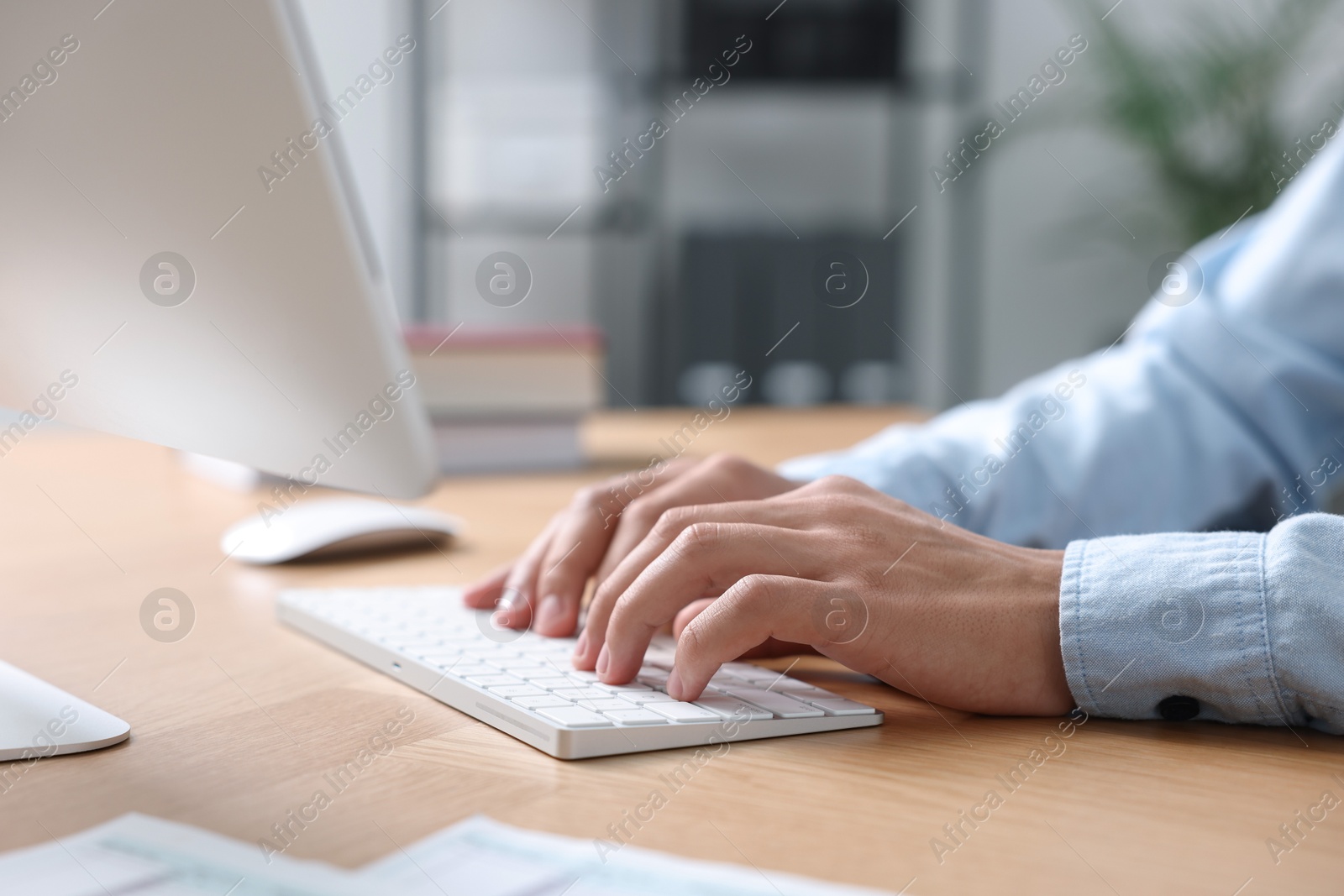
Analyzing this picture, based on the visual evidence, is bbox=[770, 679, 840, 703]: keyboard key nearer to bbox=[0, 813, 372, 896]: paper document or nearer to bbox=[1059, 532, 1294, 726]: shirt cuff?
bbox=[1059, 532, 1294, 726]: shirt cuff

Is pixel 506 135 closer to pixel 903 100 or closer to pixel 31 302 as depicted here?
pixel 903 100

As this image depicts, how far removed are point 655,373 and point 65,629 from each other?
2.04 m

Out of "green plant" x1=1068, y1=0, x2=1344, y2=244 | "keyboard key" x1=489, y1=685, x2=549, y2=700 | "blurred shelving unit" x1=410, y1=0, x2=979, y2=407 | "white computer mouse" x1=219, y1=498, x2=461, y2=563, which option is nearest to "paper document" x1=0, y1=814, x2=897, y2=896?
"keyboard key" x1=489, y1=685, x2=549, y2=700

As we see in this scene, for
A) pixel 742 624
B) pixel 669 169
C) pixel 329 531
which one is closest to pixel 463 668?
pixel 742 624

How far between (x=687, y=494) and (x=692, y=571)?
0.50 feet

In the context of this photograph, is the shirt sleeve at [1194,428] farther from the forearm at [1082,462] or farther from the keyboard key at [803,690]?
the keyboard key at [803,690]

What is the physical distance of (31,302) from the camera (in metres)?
0.48

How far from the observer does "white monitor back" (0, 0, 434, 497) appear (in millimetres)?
421

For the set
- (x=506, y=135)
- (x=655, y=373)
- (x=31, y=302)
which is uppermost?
(x=506, y=135)

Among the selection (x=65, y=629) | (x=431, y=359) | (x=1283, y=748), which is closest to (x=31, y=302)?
(x=65, y=629)

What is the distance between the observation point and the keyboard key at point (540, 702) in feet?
1.40

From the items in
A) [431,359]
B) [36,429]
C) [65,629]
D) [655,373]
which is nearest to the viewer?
[65,629]

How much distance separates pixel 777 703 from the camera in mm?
460

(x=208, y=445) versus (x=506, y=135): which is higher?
(x=506, y=135)
